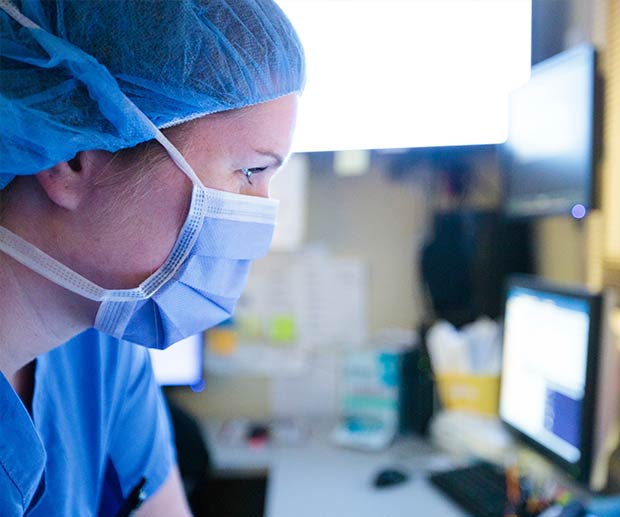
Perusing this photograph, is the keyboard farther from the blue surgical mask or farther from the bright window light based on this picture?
the bright window light

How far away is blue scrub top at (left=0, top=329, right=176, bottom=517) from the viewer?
649 mm

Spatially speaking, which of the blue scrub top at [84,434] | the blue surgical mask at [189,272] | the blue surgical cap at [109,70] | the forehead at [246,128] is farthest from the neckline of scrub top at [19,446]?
the forehead at [246,128]

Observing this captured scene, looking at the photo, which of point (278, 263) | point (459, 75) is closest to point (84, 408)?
point (278, 263)

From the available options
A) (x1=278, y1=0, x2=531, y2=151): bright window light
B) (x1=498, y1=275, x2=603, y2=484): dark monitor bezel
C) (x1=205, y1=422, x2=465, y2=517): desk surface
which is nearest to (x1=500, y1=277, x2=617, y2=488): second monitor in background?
(x1=498, y1=275, x2=603, y2=484): dark monitor bezel

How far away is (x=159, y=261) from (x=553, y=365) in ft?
2.73

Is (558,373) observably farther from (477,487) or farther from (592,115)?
(592,115)

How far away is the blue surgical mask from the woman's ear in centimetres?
7

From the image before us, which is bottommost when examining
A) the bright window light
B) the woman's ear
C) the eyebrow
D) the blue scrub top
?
the blue scrub top

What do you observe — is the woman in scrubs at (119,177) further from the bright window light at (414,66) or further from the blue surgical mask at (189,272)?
the bright window light at (414,66)

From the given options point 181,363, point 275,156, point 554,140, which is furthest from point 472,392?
point 275,156

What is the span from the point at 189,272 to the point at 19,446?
0.30m

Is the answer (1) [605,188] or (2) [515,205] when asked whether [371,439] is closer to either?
(2) [515,205]

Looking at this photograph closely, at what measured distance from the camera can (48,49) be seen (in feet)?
1.81

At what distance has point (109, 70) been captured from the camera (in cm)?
58
